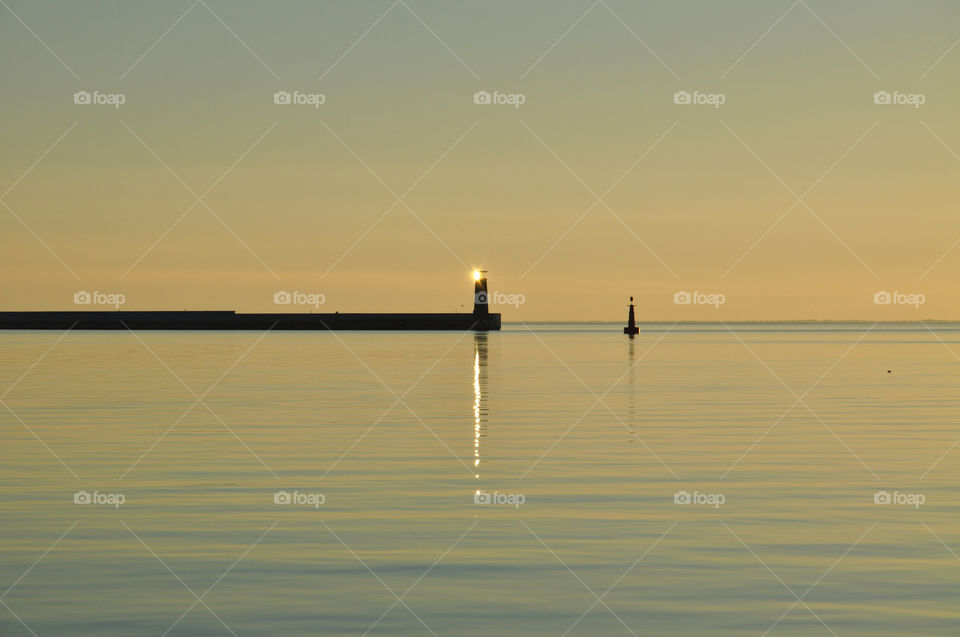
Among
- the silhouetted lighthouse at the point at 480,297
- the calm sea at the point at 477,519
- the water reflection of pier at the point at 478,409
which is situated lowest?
the calm sea at the point at 477,519

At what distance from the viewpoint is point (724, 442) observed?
24.8 meters

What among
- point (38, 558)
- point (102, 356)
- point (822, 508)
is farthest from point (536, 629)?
point (102, 356)

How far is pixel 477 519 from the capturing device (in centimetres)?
1595

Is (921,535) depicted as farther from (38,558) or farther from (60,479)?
(60,479)
